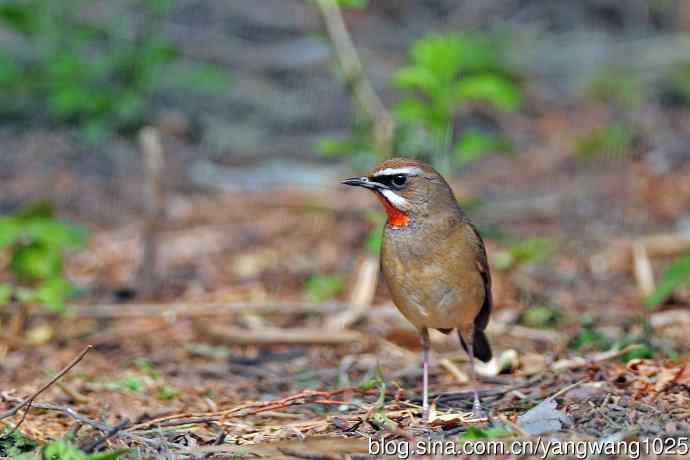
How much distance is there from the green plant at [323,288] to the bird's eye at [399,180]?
2971 mm

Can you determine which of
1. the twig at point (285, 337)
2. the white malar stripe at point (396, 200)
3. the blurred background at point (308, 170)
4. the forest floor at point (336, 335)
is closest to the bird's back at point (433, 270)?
the white malar stripe at point (396, 200)

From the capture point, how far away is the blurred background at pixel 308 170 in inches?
298

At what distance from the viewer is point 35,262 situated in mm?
7496

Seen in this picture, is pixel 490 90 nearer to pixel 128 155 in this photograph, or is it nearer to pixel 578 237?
pixel 578 237

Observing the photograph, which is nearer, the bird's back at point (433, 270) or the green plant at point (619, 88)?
the bird's back at point (433, 270)

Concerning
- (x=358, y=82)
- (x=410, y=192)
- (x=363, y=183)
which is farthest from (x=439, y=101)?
(x=363, y=183)

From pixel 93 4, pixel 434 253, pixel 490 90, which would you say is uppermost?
pixel 93 4

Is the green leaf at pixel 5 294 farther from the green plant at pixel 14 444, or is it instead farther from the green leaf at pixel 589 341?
the green leaf at pixel 589 341

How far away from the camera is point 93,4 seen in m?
13.7

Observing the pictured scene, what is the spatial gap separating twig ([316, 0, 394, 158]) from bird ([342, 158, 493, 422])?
8.77 feet

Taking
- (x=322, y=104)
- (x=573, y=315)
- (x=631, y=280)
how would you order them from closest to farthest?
(x=573, y=315)
(x=631, y=280)
(x=322, y=104)

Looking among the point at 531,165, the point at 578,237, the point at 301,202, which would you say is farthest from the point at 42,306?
the point at 531,165

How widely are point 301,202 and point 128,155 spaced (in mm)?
2329

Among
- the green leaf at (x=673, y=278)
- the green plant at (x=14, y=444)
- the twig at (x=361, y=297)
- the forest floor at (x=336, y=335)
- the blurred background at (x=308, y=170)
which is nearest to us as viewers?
the green plant at (x=14, y=444)
